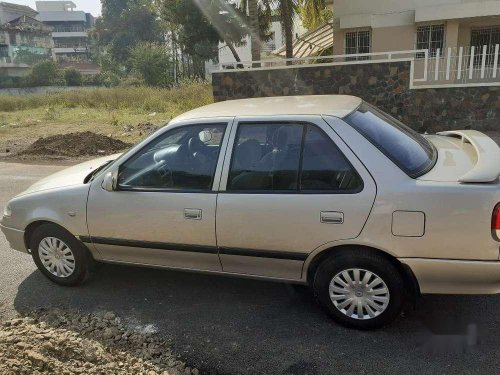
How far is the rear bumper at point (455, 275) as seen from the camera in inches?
114

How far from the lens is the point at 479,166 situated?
3062mm

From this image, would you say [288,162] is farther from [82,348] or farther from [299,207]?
[82,348]

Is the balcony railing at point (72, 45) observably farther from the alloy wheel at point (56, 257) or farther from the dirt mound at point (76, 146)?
the alloy wheel at point (56, 257)

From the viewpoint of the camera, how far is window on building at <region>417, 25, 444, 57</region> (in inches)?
620

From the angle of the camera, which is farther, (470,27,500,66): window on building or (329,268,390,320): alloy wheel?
(470,27,500,66): window on building

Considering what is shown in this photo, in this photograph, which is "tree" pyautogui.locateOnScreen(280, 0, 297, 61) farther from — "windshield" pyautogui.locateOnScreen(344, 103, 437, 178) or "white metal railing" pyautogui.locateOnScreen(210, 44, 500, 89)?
"windshield" pyautogui.locateOnScreen(344, 103, 437, 178)

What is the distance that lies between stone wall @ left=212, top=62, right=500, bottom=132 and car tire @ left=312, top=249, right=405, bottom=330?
868cm

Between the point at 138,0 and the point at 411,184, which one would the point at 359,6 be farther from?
the point at 138,0

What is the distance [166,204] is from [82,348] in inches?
47.7

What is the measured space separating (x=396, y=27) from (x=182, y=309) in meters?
15.1

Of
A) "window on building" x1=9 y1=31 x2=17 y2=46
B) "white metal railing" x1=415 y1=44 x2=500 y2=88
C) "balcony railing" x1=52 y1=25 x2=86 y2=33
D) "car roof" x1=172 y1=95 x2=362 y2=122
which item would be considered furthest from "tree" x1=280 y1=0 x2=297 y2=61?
"balcony railing" x1=52 y1=25 x2=86 y2=33

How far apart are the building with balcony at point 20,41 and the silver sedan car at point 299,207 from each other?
203 ft

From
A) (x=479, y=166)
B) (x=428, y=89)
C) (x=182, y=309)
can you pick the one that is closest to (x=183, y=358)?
(x=182, y=309)

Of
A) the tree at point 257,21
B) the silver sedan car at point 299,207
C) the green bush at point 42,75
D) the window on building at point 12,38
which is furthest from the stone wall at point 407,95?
the window on building at point 12,38
